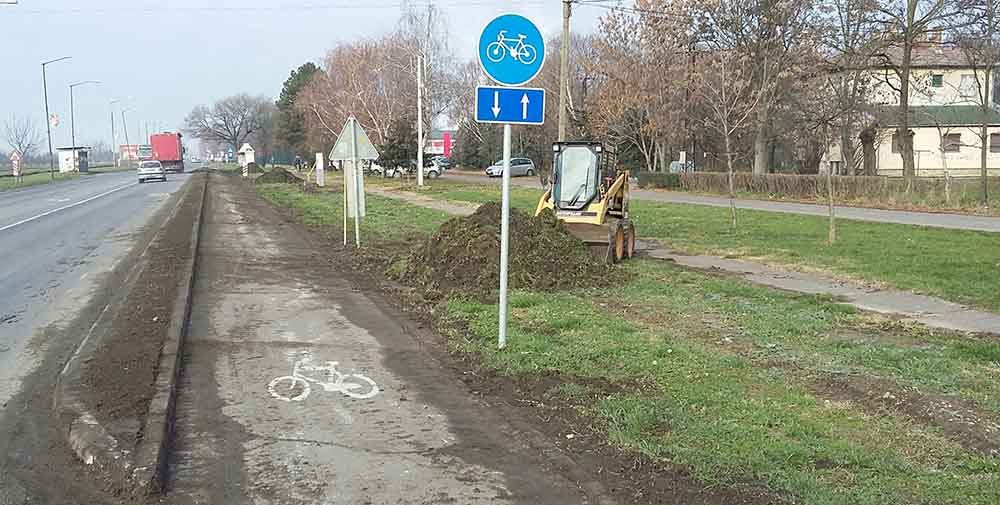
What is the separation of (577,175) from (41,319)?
9324 millimetres

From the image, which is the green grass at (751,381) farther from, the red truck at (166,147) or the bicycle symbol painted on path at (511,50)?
the red truck at (166,147)

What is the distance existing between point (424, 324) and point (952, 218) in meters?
21.7

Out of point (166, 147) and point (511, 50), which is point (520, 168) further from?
point (511, 50)

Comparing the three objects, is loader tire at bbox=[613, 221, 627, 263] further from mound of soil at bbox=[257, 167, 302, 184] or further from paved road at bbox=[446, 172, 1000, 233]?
mound of soil at bbox=[257, 167, 302, 184]

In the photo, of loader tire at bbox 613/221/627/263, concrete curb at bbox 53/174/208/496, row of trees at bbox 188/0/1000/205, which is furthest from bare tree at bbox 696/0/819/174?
concrete curb at bbox 53/174/208/496

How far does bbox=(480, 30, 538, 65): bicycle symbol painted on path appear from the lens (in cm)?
807

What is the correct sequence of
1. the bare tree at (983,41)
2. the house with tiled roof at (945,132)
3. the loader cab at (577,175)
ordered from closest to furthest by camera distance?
1. the loader cab at (577,175)
2. the bare tree at (983,41)
3. the house with tiled roof at (945,132)

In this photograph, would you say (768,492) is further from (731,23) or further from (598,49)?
(598,49)

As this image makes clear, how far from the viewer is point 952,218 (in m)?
26.4

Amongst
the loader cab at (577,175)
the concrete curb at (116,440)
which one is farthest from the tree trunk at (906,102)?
the concrete curb at (116,440)

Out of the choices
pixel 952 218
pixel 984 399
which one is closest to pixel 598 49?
pixel 952 218

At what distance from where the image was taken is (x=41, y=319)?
10.2 metres

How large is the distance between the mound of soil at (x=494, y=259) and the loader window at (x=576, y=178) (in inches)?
77.7

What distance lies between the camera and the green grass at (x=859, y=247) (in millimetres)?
13031
